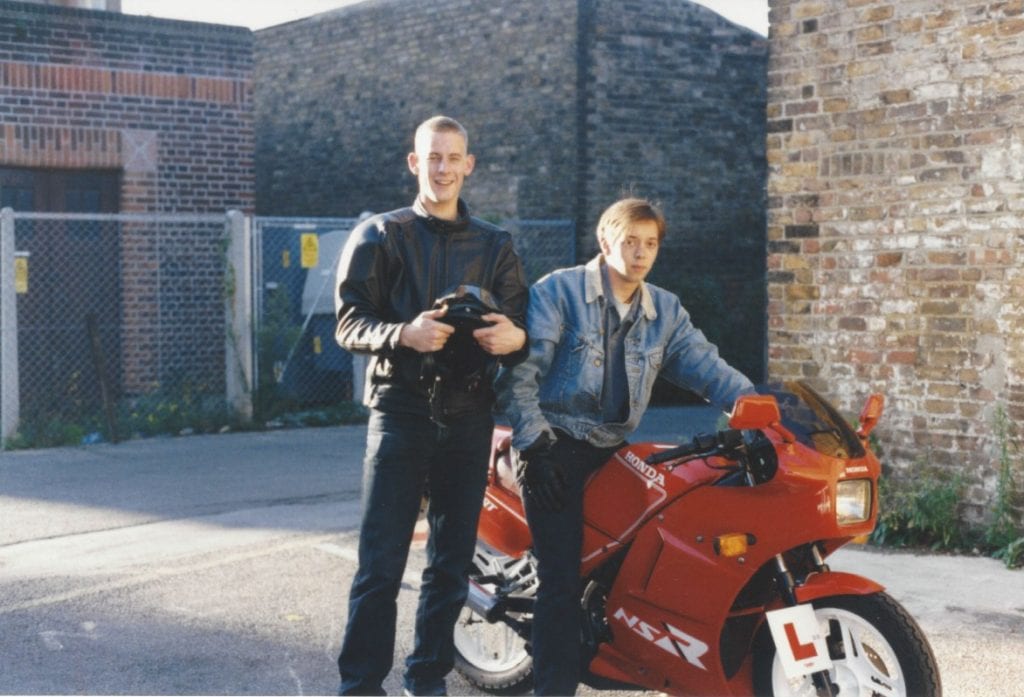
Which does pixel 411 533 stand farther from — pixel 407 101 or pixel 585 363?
pixel 407 101

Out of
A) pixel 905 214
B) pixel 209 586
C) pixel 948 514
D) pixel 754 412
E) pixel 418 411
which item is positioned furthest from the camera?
pixel 905 214

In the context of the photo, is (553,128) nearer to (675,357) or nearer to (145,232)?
(145,232)

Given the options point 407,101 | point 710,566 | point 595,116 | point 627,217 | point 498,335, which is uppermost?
point 407,101

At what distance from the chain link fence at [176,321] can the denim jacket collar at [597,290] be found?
331 inches

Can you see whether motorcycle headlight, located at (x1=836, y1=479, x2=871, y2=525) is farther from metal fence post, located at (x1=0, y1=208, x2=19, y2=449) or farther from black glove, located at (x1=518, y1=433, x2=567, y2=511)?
metal fence post, located at (x1=0, y1=208, x2=19, y2=449)

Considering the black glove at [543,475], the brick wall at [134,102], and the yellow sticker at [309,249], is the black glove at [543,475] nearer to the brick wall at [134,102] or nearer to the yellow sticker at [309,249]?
the yellow sticker at [309,249]

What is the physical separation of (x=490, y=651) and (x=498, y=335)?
1460 millimetres

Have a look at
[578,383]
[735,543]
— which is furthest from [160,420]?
[735,543]

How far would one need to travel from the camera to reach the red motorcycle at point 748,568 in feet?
12.7

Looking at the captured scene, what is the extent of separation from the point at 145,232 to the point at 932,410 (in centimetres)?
867

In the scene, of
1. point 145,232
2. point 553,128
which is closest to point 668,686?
point 145,232

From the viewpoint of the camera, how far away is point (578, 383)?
4.35m

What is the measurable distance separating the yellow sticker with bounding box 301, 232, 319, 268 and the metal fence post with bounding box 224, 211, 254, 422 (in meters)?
0.63

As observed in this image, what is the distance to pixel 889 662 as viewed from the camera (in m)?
3.87
